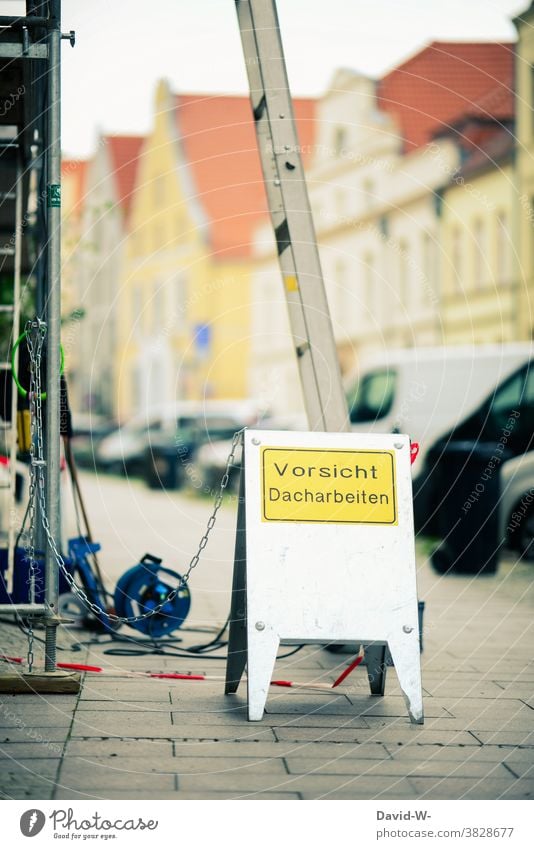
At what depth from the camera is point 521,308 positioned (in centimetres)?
2997

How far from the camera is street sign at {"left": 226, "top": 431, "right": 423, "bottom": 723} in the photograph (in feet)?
18.2

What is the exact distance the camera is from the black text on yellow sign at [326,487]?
575 cm

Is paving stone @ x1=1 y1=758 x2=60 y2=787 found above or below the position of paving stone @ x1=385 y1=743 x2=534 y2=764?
above

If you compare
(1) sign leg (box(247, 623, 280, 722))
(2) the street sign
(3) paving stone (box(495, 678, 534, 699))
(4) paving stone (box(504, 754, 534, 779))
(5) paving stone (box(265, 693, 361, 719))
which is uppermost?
(2) the street sign

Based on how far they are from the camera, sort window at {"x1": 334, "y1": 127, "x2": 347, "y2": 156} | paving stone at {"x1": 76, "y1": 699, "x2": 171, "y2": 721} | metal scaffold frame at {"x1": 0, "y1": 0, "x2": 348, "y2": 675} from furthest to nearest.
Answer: window at {"x1": 334, "y1": 127, "x2": 347, "y2": 156} < metal scaffold frame at {"x1": 0, "y1": 0, "x2": 348, "y2": 675} < paving stone at {"x1": 76, "y1": 699, "x2": 171, "y2": 721}

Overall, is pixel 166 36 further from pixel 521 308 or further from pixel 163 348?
pixel 163 348

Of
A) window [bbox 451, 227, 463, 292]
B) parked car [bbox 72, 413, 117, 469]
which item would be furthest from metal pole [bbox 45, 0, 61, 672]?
window [bbox 451, 227, 463, 292]

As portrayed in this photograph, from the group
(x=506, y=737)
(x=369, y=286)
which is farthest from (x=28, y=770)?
(x=369, y=286)

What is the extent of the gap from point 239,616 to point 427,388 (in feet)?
30.6

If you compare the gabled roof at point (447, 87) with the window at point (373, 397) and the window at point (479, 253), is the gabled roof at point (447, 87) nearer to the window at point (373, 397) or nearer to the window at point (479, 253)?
the window at point (479, 253)

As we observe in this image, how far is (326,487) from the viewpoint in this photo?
581cm

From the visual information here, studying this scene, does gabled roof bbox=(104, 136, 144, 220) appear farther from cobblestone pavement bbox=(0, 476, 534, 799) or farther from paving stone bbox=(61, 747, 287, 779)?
paving stone bbox=(61, 747, 287, 779)

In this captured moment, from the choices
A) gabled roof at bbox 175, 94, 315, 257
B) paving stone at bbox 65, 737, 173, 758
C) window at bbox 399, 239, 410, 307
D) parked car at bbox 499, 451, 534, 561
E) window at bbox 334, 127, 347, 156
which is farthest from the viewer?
gabled roof at bbox 175, 94, 315, 257

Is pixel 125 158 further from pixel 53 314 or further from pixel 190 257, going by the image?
pixel 53 314
